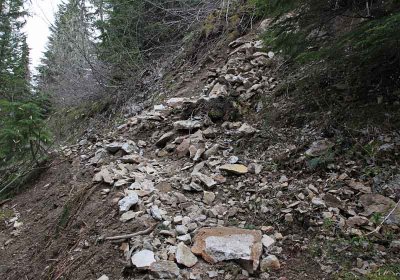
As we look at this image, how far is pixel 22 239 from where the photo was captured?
13.4ft

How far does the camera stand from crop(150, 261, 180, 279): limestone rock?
2.31 meters

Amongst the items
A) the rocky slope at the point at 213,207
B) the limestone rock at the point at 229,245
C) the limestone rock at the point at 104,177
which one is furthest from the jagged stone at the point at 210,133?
the limestone rock at the point at 229,245

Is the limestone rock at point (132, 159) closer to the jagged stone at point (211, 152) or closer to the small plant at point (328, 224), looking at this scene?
the jagged stone at point (211, 152)

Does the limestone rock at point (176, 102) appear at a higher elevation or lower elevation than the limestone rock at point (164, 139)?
higher

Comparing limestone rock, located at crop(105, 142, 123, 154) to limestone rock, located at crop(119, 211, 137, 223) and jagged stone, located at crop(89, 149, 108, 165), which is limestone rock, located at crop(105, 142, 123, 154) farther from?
limestone rock, located at crop(119, 211, 137, 223)

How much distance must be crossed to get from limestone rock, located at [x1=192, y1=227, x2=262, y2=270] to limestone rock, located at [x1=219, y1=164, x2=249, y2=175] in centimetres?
88

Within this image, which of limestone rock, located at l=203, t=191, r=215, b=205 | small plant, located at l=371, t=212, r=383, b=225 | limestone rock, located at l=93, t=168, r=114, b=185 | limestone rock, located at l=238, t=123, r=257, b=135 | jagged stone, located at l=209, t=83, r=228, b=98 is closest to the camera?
small plant, located at l=371, t=212, r=383, b=225

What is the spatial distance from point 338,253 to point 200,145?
214 cm

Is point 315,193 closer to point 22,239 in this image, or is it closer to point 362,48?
point 362,48

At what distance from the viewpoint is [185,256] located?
2.45 m

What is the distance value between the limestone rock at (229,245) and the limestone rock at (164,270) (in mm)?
208

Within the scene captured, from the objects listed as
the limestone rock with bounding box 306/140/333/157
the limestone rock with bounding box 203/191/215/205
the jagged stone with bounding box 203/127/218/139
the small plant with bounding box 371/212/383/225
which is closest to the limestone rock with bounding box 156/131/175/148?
the jagged stone with bounding box 203/127/218/139

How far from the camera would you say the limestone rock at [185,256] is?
2408 millimetres

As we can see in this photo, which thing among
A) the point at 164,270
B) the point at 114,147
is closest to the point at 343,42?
the point at 164,270
